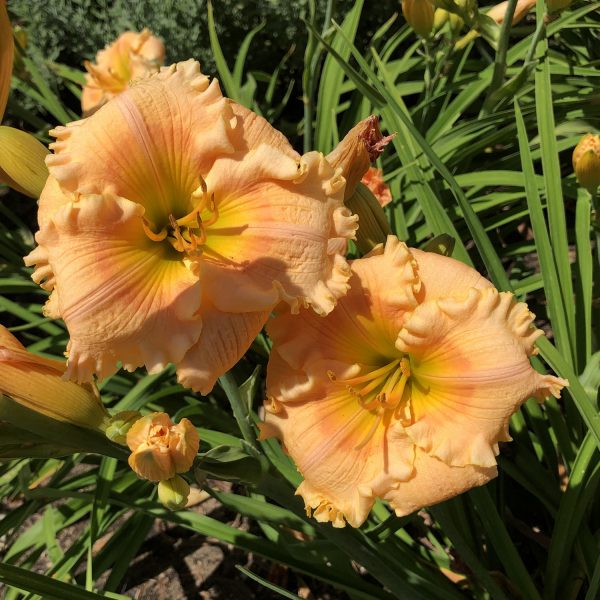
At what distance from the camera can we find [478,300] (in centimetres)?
75

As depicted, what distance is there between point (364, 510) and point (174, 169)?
0.48m

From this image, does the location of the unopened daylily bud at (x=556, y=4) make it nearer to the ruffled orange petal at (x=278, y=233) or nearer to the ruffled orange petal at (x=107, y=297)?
the ruffled orange petal at (x=278, y=233)

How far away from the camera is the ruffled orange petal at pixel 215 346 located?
2.29ft

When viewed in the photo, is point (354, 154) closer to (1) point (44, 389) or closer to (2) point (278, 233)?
(2) point (278, 233)

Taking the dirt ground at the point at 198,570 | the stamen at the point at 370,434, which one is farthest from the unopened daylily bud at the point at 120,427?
the dirt ground at the point at 198,570

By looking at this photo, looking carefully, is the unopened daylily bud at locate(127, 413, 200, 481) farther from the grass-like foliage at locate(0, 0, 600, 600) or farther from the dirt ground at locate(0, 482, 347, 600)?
the dirt ground at locate(0, 482, 347, 600)

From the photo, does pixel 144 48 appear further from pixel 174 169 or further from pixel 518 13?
pixel 174 169

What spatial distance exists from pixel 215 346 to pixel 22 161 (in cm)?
33

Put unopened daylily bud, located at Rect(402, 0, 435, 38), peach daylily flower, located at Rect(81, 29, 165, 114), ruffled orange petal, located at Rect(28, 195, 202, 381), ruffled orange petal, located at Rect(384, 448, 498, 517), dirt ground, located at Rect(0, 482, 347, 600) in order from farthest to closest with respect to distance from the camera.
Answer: peach daylily flower, located at Rect(81, 29, 165, 114) → dirt ground, located at Rect(0, 482, 347, 600) → unopened daylily bud, located at Rect(402, 0, 435, 38) → ruffled orange petal, located at Rect(384, 448, 498, 517) → ruffled orange petal, located at Rect(28, 195, 202, 381)

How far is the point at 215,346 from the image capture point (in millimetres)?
714

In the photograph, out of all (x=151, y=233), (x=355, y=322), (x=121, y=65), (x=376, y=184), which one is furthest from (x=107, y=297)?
(x=121, y=65)

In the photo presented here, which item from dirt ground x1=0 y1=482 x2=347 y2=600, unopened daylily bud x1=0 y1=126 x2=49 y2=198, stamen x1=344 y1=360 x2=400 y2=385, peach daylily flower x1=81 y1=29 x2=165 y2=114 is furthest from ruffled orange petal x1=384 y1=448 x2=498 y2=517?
peach daylily flower x1=81 y1=29 x2=165 y2=114

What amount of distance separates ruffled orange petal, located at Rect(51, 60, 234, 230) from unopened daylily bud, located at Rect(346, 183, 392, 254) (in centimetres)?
20

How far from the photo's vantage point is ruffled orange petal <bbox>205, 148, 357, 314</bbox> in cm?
72
